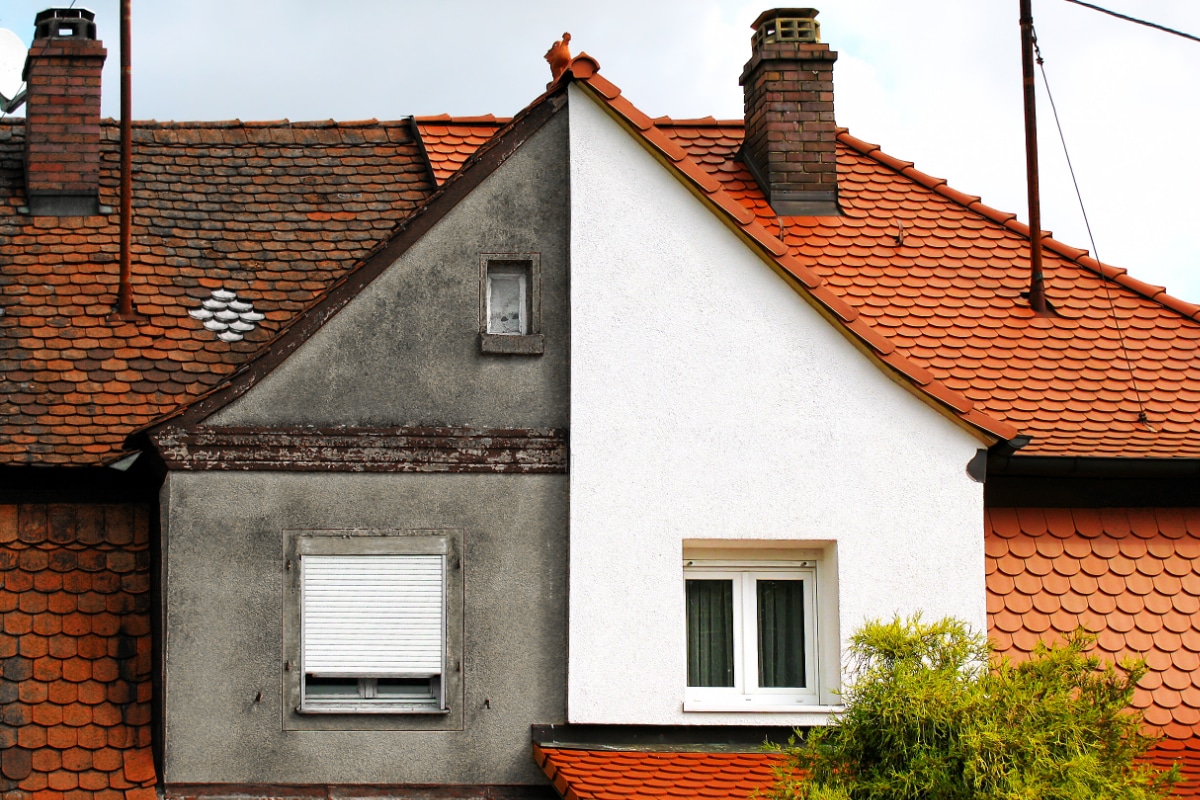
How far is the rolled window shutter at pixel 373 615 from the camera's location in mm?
10516

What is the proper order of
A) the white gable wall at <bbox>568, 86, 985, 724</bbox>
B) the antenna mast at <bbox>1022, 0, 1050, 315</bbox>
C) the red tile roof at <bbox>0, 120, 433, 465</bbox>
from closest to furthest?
the white gable wall at <bbox>568, 86, 985, 724</bbox> < the red tile roof at <bbox>0, 120, 433, 465</bbox> < the antenna mast at <bbox>1022, 0, 1050, 315</bbox>

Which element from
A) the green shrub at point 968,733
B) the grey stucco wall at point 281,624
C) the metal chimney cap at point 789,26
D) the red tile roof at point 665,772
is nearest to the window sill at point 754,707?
the red tile roof at point 665,772

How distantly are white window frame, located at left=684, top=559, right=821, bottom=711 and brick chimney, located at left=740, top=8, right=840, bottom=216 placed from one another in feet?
13.8

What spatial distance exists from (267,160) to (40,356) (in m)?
3.34

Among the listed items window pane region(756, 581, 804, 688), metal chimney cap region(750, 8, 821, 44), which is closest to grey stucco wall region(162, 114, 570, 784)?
window pane region(756, 581, 804, 688)

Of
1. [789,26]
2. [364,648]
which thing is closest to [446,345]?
[364,648]

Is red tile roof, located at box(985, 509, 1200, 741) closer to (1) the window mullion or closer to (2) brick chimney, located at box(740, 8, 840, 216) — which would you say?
(1) the window mullion

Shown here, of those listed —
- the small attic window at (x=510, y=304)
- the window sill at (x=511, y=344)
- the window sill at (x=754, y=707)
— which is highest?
the small attic window at (x=510, y=304)

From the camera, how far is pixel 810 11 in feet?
49.8

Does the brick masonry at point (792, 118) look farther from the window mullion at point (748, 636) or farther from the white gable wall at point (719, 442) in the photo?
the window mullion at point (748, 636)

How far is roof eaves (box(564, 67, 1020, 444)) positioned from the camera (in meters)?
10.8

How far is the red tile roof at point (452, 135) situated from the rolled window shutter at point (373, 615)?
16.1 feet

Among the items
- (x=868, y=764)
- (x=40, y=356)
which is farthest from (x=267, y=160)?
(x=868, y=764)

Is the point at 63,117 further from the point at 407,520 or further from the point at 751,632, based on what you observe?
the point at 751,632
